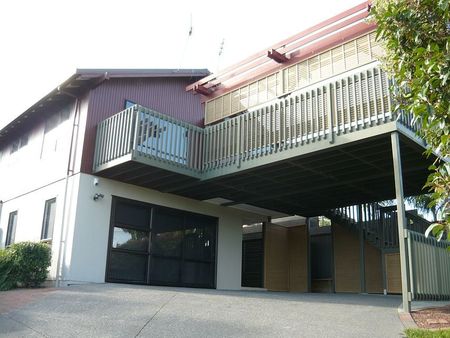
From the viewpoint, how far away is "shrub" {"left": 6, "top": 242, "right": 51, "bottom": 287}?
35.4 ft

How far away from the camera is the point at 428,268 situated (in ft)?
28.9

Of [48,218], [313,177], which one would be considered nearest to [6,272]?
[48,218]

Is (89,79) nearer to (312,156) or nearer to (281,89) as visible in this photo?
(281,89)

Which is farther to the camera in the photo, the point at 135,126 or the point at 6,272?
the point at 135,126

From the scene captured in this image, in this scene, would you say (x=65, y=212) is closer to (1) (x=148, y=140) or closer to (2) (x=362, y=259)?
(1) (x=148, y=140)

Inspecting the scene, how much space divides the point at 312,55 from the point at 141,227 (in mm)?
6314

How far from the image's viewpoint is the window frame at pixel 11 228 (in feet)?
49.5

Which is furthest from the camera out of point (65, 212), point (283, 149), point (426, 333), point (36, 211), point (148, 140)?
point (36, 211)

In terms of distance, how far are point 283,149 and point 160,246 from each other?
4.68 metres

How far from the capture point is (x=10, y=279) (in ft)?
35.1

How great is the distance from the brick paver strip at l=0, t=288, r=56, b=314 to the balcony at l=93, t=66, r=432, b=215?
3.24m

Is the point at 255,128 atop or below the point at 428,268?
atop

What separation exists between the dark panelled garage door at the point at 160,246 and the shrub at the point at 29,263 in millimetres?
1535

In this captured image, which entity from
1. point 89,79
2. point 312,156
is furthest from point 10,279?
point 312,156
